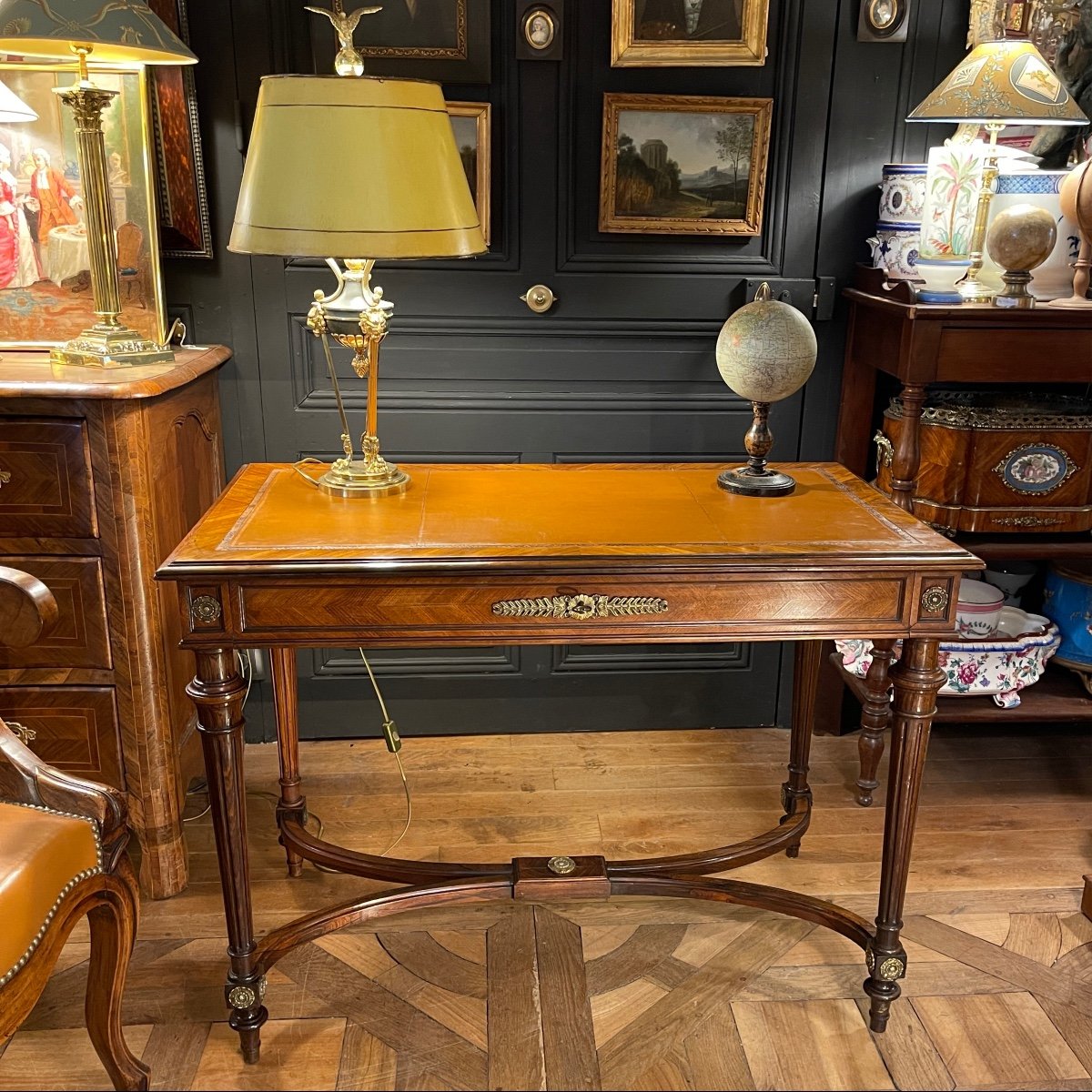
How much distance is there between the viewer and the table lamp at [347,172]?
1.84 metres

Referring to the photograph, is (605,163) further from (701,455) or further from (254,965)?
(254,965)

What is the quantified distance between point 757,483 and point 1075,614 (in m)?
1.35

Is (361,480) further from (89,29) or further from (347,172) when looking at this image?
(89,29)

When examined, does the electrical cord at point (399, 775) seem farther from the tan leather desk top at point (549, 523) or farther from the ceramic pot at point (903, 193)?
the ceramic pot at point (903, 193)

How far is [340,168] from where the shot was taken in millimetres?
1843

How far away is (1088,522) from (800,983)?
1406 mm

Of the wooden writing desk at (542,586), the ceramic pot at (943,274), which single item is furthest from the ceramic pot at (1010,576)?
the wooden writing desk at (542,586)

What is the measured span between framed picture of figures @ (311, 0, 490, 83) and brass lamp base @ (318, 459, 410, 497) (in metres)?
1.09

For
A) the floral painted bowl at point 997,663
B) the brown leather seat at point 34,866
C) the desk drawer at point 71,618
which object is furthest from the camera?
the floral painted bowl at point 997,663

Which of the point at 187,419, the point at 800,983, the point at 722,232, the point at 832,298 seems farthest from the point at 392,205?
the point at 800,983

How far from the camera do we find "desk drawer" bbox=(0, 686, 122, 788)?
241 centimetres

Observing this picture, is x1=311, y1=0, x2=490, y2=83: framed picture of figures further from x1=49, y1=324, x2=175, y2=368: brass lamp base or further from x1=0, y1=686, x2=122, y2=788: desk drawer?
x1=0, y1=686, x2=122, y2=788: desk drawer

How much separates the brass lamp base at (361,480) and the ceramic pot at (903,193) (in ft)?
4.87

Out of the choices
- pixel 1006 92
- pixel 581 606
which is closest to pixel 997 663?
pixel 1006 92
